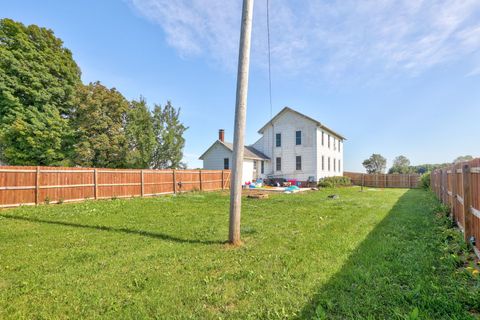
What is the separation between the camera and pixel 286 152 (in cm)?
2580

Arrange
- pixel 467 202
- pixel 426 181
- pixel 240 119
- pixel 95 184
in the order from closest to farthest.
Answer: pixel 467 202, pixel 240 119, pixel 95 184, pixel 426 181

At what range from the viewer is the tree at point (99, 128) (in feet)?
70.4

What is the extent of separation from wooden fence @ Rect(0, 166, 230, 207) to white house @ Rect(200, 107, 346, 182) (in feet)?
23.8

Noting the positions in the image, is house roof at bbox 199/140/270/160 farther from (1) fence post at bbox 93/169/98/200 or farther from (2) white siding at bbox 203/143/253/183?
(1) fence post at bbox 93/169/98/200

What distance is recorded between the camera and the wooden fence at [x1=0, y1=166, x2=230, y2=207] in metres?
10.3

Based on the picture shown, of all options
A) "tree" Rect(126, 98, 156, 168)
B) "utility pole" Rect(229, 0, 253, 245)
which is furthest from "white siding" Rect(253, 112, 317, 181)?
"utility pole" Rect(229, 0, 253, 245)

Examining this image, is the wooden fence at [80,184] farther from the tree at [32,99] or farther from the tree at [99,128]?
the tree at [32,99]

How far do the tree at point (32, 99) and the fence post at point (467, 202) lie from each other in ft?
82.6

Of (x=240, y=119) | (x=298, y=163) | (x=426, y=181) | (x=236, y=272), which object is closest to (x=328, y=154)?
(x=298, y=163)

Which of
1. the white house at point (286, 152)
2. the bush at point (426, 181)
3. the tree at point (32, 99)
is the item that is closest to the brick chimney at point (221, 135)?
the white house at point (286, 152)

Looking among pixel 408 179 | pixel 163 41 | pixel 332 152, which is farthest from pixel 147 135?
pixel 408 179

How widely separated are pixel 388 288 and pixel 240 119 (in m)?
3.69

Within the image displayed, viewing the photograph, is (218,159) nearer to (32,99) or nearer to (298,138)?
(298,138)

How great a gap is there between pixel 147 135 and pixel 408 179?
29.2 meters
